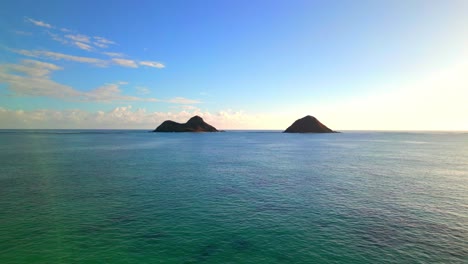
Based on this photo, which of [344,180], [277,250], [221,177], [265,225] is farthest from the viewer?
[221,177]

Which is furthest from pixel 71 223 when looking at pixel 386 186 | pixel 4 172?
pixel 386 186

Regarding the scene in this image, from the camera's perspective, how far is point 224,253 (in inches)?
928

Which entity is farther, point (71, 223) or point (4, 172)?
point (4, 172)

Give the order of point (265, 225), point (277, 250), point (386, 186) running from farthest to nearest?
point (386, 186)
point (265, 225)
point (277, 250)

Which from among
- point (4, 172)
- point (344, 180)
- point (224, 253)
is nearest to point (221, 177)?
point (344, 180)

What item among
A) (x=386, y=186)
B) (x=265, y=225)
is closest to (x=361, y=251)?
(x=265, y=225)

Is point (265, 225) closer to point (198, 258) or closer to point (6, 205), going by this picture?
point (198, 258)

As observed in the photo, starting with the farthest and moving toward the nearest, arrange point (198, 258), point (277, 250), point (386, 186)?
point (386, 186)
point (277, 250)
point (198, 258)

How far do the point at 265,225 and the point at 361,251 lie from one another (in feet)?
34.1

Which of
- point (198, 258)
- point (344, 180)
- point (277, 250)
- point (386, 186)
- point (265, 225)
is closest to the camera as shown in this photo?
point (198, 258)

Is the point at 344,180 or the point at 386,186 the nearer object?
the point at 386,186

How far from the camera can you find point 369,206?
1468 inches

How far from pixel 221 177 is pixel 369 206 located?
31.7 meters

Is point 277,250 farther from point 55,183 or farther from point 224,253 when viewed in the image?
point 55,183
